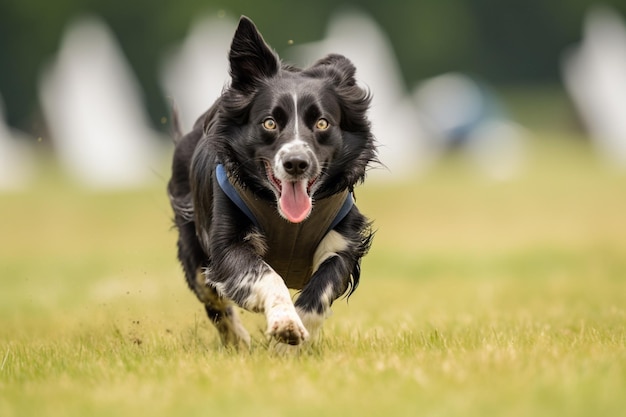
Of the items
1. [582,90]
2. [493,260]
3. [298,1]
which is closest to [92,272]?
[493,260]

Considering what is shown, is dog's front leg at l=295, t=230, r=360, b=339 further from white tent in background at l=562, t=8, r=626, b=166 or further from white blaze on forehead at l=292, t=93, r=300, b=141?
white tent in background at l=562, t=8, r=626, b=166

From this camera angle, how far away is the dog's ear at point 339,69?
6.52m

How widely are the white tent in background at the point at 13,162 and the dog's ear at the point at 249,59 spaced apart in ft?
84.7

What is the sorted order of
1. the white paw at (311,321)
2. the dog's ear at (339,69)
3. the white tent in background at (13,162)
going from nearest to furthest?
the white paw at (311,321) → the dog's ear at (339,69) → the white tent in background at (13,162)

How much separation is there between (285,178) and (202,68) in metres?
33.0

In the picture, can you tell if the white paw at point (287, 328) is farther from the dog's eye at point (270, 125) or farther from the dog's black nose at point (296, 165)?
the dog's eye at point (270, 125)

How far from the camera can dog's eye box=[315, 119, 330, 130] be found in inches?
244

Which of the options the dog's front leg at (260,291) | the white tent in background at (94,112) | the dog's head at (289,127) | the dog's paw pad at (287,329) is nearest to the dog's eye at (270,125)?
the dog's head at (289,127)

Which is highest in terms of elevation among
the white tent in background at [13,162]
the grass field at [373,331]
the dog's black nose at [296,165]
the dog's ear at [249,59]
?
the dog's ear at [249,59]

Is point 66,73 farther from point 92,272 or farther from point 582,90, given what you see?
point 92,272

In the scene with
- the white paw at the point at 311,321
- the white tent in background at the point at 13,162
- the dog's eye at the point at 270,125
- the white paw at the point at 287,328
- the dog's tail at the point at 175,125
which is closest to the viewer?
the white paw at the point at 287,328

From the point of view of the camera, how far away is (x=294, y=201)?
6.09 meters

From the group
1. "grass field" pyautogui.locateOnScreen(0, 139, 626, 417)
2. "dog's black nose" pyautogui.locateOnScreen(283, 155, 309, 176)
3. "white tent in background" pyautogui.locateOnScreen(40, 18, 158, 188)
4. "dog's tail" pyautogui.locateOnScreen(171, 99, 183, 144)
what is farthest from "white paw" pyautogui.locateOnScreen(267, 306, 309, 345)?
"white tent in background" pyautogui.locateOnScreen(40, 18, 158, 188)

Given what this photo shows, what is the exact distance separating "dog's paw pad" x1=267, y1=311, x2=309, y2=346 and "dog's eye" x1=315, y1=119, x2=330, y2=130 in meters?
1.08
